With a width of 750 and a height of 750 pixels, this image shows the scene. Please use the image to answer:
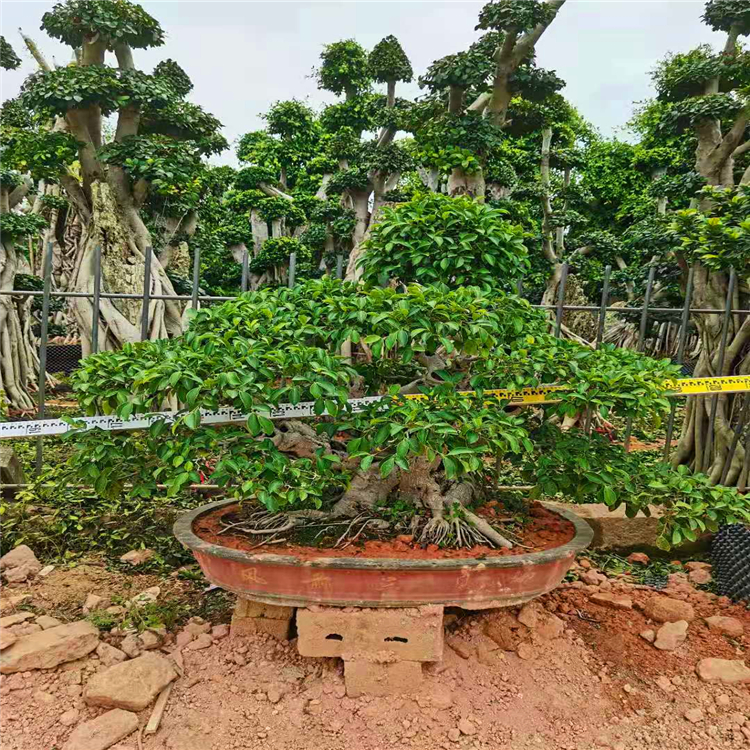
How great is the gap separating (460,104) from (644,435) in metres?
4.34

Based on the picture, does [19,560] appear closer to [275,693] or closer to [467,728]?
[275,693]

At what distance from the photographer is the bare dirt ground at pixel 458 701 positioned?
1.93 m

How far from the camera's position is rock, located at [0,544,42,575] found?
2926 millimetres

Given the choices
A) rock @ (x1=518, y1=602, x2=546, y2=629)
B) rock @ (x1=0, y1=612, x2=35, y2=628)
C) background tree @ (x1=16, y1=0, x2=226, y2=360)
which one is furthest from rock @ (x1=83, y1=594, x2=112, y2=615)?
background tree @ (x1=16, y1=0, x2=226, y2=360)

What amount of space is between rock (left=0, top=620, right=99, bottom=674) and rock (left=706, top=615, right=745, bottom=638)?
2563 millimetres

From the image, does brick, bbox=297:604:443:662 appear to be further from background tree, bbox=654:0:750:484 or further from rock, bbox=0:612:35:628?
background tree, bbox=654:0:750:484

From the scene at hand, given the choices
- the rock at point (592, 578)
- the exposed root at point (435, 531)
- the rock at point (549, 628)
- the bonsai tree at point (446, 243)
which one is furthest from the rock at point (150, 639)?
the rock at point (592, 578)

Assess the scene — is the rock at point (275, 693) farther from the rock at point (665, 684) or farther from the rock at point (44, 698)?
the rock at point (665, 684)

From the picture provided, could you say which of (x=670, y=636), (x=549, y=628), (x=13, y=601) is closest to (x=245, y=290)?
(x=13, y=601)

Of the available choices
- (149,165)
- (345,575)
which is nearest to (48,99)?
(149,165)

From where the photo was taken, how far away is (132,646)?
228 cm

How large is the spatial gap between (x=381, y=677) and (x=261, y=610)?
21.8 inches

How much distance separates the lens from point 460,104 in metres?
5.61

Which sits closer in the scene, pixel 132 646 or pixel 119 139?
pixel 132 646
